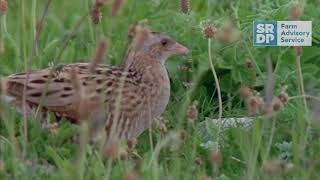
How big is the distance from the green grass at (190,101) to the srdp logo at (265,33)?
0.03 metres

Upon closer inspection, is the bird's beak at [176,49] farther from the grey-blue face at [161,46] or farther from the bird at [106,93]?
the bird at [106,93]

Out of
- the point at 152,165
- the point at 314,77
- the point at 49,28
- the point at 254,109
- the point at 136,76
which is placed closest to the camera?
the point at 254,109

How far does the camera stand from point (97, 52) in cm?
366

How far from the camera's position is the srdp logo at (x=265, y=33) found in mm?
6363

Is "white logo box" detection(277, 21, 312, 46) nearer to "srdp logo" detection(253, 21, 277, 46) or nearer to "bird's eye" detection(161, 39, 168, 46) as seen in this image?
"srdp logo" detection(253, 21, 277, 46)

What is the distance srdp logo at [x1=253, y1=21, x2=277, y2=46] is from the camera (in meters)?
6.36

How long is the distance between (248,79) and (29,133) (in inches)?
52.2

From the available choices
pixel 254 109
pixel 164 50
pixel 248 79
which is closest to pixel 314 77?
pixel 248 79

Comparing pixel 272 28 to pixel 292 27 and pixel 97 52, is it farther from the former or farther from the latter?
pixel 97 52

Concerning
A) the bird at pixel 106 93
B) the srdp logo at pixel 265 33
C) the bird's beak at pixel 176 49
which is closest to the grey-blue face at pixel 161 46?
the bird's beak at pixel 176 49

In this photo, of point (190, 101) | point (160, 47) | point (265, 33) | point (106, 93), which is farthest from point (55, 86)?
point (265, 33)

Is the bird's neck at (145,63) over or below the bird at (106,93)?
over

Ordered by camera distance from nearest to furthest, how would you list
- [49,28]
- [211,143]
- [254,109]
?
[254,109], [211,143], [49,28]

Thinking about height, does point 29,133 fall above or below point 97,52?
below
